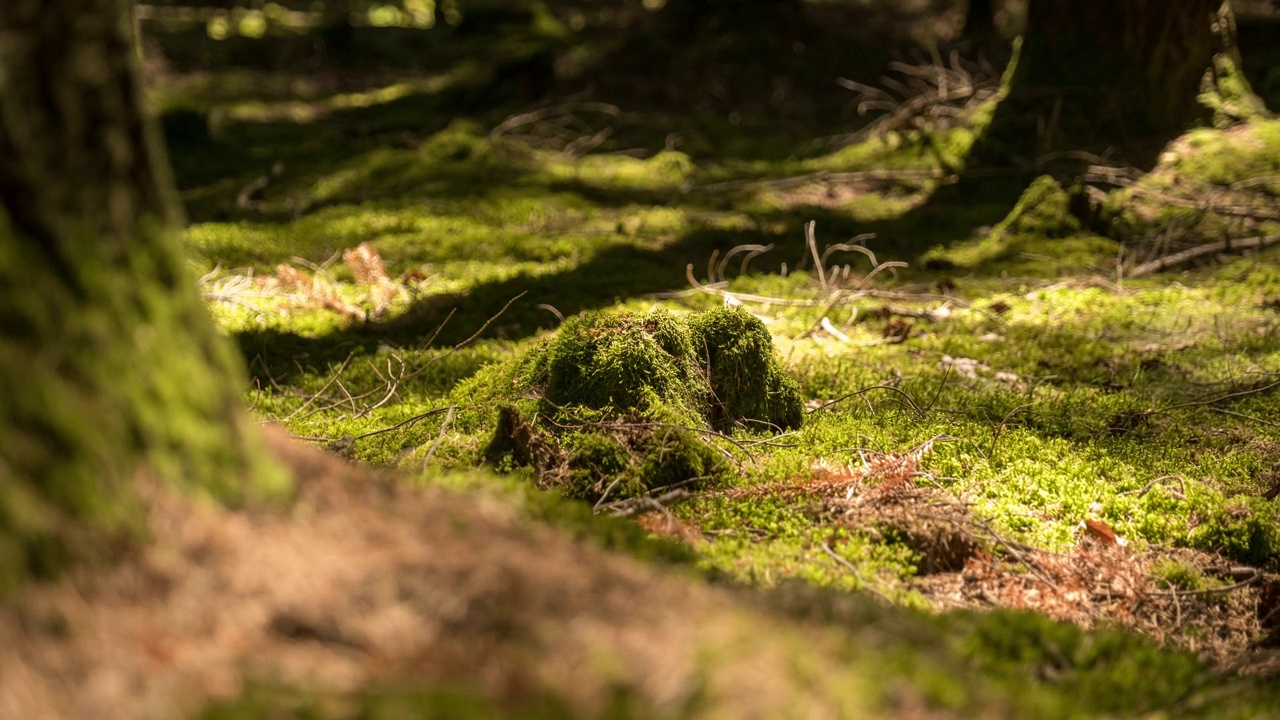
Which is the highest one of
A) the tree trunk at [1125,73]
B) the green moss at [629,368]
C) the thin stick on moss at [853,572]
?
the tree trunk at [1125,73]

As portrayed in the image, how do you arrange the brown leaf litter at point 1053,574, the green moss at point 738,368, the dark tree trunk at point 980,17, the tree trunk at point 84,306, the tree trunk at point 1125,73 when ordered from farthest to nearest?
the dark tree trunk at point 980,17
the tree trunk at point 1125,73
the green moss at point 738,368
the brown leaf litter at point 1053,574
the tree trunk at point 84,306

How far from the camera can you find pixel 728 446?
14.1ft

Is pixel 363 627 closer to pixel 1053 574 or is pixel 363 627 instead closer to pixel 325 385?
pixel 1053 574

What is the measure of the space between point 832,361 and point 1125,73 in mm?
5499

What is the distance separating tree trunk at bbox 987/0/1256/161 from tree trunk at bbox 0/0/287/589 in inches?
353

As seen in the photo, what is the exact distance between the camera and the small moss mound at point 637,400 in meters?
3.89

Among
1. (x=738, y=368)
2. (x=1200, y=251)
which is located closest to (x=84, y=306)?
(x=738, y=368)

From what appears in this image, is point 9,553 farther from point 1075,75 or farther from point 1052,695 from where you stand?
point 1075,75

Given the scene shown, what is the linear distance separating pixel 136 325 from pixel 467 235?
6540 millimetres

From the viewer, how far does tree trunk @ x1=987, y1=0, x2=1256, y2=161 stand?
884cm

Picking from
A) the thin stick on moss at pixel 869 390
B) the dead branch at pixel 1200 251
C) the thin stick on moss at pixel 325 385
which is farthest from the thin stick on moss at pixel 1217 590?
the dead branch at pixel 1200 251

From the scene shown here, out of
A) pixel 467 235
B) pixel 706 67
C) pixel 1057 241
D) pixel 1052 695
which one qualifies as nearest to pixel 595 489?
pixel 1052 695

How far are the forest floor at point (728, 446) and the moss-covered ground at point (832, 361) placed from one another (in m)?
0.03

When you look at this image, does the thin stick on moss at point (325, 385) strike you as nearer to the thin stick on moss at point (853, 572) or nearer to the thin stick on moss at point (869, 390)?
the thin stick on moss at point (869, 390)
